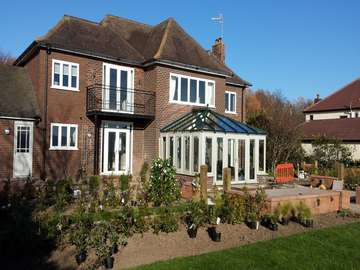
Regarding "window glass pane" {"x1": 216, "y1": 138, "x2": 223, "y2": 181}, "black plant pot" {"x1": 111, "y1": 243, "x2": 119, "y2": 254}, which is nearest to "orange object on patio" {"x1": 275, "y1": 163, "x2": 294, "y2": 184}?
"window glass pane" {"x1": 216, "y1": 138, "x2": 223, "y2": 181}

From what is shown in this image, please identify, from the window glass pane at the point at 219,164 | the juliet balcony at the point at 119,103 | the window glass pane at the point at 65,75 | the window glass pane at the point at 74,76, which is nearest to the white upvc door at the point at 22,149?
the window glass pane at the point at 65,75

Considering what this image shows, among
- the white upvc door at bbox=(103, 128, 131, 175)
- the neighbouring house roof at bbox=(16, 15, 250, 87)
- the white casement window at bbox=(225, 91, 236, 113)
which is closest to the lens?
the neighbouring house roof at bbox=(16, 15, 250, 87)

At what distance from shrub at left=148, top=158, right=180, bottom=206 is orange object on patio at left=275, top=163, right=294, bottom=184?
814 centimetres

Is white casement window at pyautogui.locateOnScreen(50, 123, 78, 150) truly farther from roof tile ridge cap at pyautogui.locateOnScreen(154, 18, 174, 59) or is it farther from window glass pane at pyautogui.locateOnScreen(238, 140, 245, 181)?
window glass pane at pyautogui.locateOnScreen(238, 140, 245, 181)

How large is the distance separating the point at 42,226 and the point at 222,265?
12.8 ft

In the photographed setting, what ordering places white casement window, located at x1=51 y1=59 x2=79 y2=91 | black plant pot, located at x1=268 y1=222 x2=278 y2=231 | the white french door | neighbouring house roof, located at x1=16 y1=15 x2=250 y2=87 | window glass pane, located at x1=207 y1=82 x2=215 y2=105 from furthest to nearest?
window glass pane, located at x1=207 y1=82 x2=215 y2=105, the white french door, neighbouring house roof, located at x1=16 y1=15 x2=250 y2=87, white casement window, located at x1=51 y1=59 x2=79 y2=91, black plant pot, located at x1=268 y1=222 x2=278 y2=231

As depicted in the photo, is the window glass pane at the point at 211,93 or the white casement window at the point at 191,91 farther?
the window glass pane at the point at 211,93

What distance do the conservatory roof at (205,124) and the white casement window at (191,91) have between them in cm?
131

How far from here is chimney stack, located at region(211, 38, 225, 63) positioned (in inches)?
Result: 1111

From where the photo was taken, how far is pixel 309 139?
122ft

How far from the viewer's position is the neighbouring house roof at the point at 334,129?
34803 millimetres

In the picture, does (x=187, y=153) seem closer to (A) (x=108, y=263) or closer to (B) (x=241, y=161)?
(B) (x=241, y=161)

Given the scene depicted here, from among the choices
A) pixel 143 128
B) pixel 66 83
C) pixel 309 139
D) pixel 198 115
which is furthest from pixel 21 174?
pixel 309 139

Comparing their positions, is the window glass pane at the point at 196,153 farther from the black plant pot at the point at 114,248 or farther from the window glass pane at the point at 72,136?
the black plant pot at the point at 114,248
